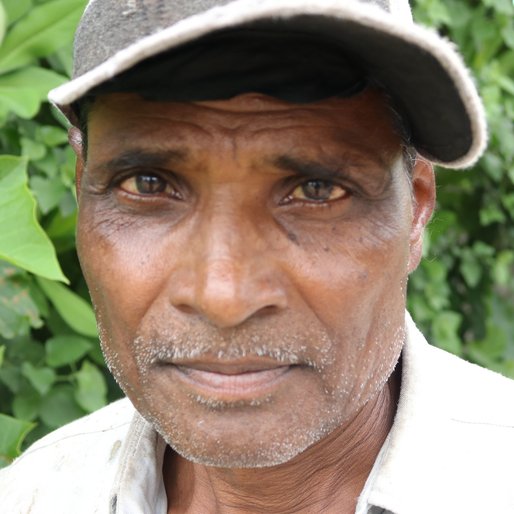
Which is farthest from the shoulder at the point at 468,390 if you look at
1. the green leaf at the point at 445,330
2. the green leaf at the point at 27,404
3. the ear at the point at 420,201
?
the green leaf at the point at 445,330

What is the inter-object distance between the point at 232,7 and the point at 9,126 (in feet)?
3.59

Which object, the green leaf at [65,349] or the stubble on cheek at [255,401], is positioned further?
the green leaf at [65,349]

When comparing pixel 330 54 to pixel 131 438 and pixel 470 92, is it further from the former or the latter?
pixel 131 438

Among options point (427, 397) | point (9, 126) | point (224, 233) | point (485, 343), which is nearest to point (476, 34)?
point (485, 343)

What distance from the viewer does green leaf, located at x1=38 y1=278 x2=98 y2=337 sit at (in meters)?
2.12

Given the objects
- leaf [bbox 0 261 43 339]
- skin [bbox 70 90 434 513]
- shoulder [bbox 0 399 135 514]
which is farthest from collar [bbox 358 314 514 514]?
leaf [bbox 0 261 43 339]

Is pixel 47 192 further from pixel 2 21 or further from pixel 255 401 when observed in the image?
pixel 255 401

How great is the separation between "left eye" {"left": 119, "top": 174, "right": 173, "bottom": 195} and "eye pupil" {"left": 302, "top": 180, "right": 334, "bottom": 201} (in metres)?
0.19

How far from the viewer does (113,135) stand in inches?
57.3

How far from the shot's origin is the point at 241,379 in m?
1.40

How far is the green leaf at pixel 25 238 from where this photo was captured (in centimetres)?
177

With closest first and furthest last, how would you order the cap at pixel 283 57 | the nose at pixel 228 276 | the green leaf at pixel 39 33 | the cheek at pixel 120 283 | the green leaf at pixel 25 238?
the cap at pixel 283 57, the nose at pixel 228 276, the cheek at pixel 120 283, the green leaf at pixel 25 238, the green leaf at pixel 39 33

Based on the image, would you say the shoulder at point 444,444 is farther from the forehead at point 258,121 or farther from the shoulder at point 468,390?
the forehead at point 258,121

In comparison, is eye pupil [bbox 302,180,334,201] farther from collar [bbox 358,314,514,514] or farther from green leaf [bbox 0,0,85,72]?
green leaf [bbox 0,0,85,72]
